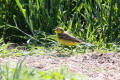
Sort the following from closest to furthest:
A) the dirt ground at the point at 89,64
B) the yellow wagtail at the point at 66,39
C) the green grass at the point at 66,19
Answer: the dirt ground at the point at 89,64 < the yellow wagtail at the point at 66,39 < the green grass at the point at 66,19

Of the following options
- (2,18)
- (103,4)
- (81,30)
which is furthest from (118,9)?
(2,18)

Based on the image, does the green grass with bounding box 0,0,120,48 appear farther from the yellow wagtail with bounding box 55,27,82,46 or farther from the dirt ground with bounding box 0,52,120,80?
the dirt ground with bounding box 0,52,120,80

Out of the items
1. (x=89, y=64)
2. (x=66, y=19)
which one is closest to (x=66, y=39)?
(x=66, y=19)

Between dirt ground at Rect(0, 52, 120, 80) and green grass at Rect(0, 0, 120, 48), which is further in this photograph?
green grass at Rect(0, 0, 120, 48)

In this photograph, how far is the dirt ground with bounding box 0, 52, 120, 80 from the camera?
3971mm

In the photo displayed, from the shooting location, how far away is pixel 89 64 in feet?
14.9

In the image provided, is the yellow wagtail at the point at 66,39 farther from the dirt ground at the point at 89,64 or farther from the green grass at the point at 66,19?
the dirt ground at the point at 89,64

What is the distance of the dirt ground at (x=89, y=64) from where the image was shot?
3.97 meters

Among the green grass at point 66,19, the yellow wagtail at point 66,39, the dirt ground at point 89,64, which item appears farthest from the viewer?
the green grass at point 66,19

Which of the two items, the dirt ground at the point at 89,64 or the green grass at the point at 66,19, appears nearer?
the dirt ground at the point at 89,64

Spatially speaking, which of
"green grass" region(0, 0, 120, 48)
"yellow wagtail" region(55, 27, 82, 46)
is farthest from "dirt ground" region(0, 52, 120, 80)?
"green grass" region(0, 0, 120, 48)

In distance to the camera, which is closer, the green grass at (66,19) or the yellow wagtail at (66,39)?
the yellow wagtail at (66,39)

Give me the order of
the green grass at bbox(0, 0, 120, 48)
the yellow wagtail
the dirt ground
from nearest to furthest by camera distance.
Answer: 1. the dirt ground
2. the yellow wagtail
3. the green grass at bbox(0, 0, 120, 48)

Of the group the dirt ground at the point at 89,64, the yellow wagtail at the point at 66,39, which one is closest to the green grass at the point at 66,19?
the yellow wagtail at the point at 66,39
